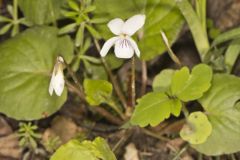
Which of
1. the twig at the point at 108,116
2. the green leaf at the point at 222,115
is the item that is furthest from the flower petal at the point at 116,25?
the twig at the point at 108,116

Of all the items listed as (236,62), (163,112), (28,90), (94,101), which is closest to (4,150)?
(28,90)

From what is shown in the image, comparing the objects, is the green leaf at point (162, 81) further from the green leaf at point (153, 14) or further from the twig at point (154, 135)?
the twig at point (154, 135)

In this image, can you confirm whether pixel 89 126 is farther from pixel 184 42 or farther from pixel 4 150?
pixel 184 42

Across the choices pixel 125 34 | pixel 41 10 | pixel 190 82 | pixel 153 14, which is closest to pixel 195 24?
pixel 153 14

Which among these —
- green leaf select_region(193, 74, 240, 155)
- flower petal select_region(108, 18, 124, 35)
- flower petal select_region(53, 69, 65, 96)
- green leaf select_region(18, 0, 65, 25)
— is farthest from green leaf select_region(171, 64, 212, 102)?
green leaf select_region(18, 0, 65, 25)

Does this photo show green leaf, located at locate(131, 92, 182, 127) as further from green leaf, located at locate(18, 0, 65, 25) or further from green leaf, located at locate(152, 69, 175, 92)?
green leaf, located at locate(18, 0, 65, 25)

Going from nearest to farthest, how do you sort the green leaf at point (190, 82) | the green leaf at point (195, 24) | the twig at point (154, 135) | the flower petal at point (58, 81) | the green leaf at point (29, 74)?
the flower petal at point (58, 81)
the green leaf at point (190, 82)
the green leaf at point (195, 24)
the green leaf at point (29, 74)
the twig at point (154, 135)
